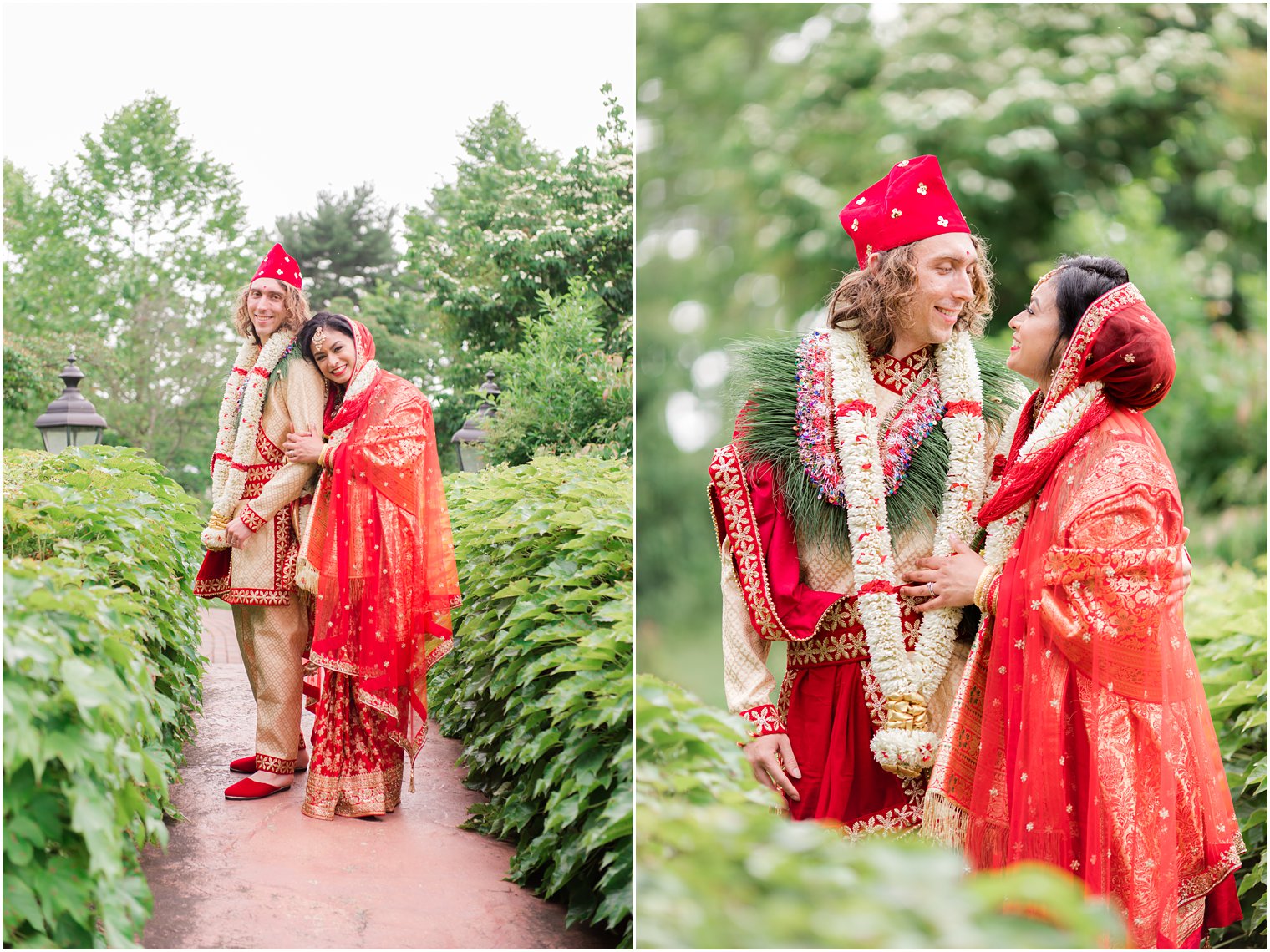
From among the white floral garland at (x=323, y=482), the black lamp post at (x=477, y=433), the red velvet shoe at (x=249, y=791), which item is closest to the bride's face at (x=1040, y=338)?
the white floral garland at (x=323, y=482)

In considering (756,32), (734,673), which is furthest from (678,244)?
(734,673)

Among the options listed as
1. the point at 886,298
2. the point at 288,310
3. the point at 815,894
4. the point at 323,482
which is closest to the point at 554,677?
the point at 323,482

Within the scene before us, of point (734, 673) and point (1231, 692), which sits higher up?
point (734, 673)

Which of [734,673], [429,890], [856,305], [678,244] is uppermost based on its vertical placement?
[678,244]

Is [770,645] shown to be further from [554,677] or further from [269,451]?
[269,451]

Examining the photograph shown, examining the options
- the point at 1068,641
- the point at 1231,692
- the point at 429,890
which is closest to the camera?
the point at 1068,641

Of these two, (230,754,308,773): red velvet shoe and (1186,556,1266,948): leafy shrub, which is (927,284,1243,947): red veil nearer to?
(1186,556,1266,948): leafy shrub

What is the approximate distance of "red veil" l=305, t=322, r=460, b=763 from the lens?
355cm

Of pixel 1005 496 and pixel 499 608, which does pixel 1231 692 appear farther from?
pixel 499 608

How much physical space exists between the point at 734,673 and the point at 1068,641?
2.46 ft

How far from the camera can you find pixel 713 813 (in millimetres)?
1410

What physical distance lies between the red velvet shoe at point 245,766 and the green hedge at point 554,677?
59cm

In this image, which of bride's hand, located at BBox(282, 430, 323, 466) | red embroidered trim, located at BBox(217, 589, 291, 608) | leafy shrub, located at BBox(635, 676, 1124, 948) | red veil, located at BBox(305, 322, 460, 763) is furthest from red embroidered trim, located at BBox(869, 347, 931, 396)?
red embroidered trim, located at BBox(217, 589, 291, 608)

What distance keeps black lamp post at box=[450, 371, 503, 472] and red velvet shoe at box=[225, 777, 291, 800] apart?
5.31 ft
